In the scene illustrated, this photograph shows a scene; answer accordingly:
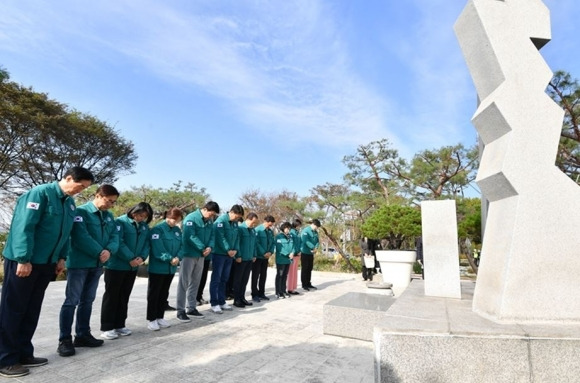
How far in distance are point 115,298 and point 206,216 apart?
1.67 metres

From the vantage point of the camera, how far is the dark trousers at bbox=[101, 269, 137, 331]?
12.4 feet

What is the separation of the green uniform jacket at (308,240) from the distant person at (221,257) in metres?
3.01

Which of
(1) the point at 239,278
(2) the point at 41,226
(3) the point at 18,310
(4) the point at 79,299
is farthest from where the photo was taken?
(1) the point at 239,278

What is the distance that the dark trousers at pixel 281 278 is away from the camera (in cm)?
704

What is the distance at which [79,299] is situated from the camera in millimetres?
3350

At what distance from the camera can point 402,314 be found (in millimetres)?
2670

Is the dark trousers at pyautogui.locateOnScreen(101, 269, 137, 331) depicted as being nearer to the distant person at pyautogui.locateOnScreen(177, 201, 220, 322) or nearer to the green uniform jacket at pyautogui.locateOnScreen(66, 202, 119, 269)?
the green uniform jacket at pyautogui.locateOnScreen(66, 202, 119, 269)

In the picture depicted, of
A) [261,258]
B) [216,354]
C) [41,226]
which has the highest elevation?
[41,226]

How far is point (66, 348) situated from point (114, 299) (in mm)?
753

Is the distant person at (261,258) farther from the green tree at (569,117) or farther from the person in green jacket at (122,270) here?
the green tree at (569,117)

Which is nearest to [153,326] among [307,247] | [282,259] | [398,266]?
[282,259]

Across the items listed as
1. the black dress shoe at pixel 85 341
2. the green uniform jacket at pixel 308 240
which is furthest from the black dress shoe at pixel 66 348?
the green uniform jacket at pixel 308 240

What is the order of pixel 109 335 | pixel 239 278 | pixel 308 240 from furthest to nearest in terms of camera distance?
pixel 308 240 → pixel 239 278 → pixel 109 335

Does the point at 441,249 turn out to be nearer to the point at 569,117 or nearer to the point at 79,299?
the point at 79,299
